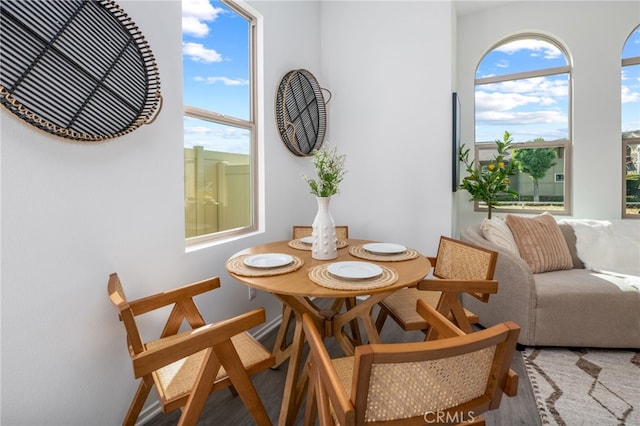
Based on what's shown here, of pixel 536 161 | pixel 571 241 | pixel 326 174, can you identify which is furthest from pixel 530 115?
pixel 326 174

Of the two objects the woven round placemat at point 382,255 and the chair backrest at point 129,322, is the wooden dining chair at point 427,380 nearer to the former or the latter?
the chair backrest at point 129,322

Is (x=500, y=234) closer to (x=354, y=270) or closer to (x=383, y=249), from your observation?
(x=383, y=249)

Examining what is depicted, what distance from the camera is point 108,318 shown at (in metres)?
1.44

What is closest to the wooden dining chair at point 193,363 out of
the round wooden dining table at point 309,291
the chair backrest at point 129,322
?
the chair backrest at point 129,322

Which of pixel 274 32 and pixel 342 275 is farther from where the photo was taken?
pixel 274 32

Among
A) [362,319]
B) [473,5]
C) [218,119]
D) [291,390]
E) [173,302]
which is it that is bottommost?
[291,390]

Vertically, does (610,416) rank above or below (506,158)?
below

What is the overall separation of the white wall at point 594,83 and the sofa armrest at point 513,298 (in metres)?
1.75

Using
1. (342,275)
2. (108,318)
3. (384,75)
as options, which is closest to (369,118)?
(384,75)

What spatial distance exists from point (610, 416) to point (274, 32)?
10.5ft

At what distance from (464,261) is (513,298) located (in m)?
0.69

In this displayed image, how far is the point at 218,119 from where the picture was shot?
2174 millimetres

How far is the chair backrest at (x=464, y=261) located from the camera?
5.80ft

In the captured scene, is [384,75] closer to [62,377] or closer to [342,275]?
[342,275]
